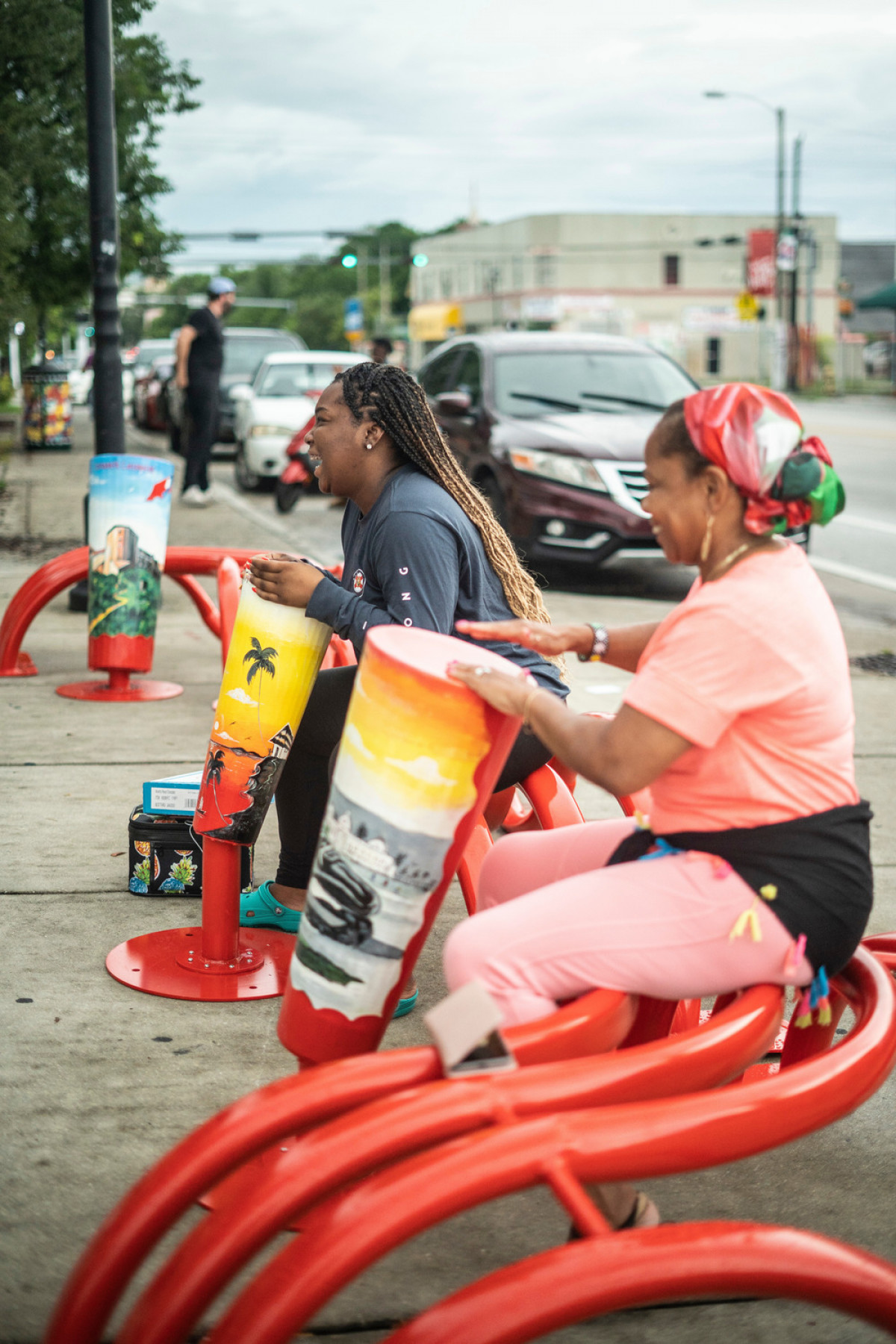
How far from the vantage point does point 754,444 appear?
7.15ft

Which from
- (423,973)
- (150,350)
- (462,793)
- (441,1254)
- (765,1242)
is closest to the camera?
(765,1242)

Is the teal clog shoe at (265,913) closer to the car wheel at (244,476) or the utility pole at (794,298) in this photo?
the car wheel at (244,476)

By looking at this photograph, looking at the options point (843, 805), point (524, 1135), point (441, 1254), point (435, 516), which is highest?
point (435, 516)

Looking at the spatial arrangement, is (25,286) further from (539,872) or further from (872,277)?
(872,277)

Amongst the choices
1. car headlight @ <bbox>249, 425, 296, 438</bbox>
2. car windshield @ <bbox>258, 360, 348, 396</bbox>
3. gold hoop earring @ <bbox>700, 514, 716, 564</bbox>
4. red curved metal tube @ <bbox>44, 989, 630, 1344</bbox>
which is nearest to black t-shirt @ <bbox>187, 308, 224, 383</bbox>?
car headlight @ <bbox>249, 425, 296, 438</bbox>

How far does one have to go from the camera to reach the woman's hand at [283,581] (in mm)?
3008

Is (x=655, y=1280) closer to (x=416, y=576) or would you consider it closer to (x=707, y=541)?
(x=707, y=541)

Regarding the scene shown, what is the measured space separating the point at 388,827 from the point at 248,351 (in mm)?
20060

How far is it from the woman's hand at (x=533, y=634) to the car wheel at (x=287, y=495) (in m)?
11.4

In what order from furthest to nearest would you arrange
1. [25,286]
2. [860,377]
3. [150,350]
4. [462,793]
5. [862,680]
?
1. [860,377]
2. [150,350]
3. [25,286]
4. [862,680]
5. [462,793]

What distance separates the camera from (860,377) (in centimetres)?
7088

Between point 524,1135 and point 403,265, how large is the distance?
13713 cm

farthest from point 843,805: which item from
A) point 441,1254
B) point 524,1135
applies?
point 441,1254

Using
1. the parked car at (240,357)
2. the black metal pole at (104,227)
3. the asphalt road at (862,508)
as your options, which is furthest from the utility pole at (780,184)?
the black metal pole at (104,227)
